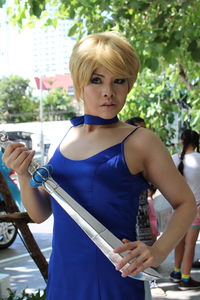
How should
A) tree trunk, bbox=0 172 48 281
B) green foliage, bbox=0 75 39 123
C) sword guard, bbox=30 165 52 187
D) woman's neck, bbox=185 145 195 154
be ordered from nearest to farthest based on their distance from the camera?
sword guard, bbox=30 165 52 187 < tree trunk, bbox=0 172 48 281 < woman's neck, bbox=185 145 195 154 < green foliage, bbox=0 75 39 123

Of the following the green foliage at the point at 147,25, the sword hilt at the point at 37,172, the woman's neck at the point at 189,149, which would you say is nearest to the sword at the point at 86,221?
the sword hilt at the point at 37,172

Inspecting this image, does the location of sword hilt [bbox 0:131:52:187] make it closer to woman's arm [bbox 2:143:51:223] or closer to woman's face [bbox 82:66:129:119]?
woman's arm [bbox 2:143:51:223]

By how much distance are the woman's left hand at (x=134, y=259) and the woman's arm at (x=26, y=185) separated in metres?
0.35

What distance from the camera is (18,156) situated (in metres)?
1.21

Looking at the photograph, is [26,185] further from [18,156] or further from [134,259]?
[134,259]

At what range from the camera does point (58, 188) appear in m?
1.14

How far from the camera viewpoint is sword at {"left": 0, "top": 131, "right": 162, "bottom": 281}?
104cm

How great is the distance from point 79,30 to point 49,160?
4469 mm

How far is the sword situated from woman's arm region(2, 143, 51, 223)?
22 mm

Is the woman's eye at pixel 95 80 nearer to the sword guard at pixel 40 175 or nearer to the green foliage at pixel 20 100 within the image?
the sword guard at pixel 40 175

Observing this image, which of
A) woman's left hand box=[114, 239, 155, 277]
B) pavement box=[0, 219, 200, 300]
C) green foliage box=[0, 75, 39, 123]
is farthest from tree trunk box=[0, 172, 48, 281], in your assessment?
green foliage box=[0, 75, 39, 123]

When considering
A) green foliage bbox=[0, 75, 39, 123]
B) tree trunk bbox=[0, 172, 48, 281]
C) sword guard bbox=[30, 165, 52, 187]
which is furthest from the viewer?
green foliage bbox=[0, 75, 39, 123]

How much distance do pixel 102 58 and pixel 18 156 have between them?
0.35 meters

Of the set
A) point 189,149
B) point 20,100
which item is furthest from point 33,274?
point 20,100
